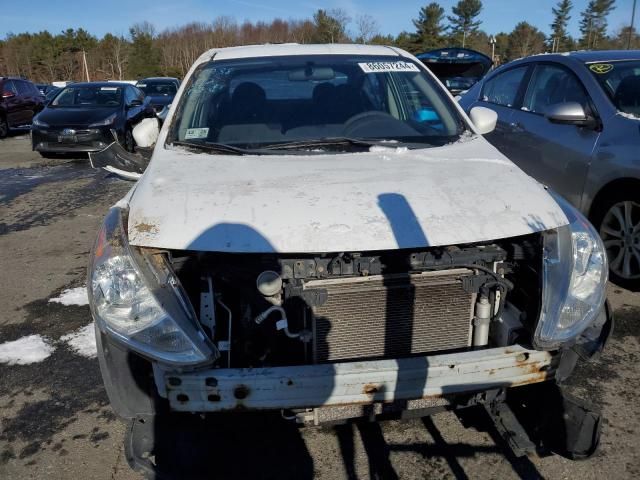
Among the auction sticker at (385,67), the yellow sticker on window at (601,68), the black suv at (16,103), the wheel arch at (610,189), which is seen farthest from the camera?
the black suv at (16,103)

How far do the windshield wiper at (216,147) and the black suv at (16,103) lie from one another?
47.2 feet

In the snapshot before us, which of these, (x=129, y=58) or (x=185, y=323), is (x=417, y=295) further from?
(x=129, y=58)

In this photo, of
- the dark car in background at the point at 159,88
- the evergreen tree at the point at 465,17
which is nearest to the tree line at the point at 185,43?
the evergreen tree at the point at 465,17

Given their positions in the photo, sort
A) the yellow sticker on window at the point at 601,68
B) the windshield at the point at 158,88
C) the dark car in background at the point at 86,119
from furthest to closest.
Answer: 1. the windshield at the point at 158,88
2. the dark car in background at the point at 86,119
3. the yellow sticker on window at the point at 601,68

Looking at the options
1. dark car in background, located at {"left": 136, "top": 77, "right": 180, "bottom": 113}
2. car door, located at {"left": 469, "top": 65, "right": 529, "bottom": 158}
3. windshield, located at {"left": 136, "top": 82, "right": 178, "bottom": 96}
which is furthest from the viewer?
windshield, located at {"left": 136, "top": 82, "right": 178, "bottom": 96}

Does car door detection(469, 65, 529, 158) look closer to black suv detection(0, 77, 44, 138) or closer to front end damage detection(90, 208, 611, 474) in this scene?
front end damage detection(90, 208, 611, 474)

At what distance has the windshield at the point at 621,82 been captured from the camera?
4.14 metres

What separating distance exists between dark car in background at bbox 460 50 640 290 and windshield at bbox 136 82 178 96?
1397 cm

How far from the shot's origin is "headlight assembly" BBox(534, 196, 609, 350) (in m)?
2.03

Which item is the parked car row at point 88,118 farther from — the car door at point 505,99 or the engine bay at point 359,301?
the engine bay at point 359,301

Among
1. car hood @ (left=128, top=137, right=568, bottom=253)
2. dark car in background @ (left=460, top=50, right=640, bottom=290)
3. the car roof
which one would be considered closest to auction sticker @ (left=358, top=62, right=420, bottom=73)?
the car roof

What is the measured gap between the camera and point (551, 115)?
165 inches

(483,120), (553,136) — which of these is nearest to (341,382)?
(483,120)

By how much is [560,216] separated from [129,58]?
66654mm
